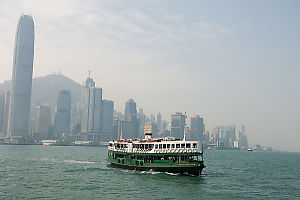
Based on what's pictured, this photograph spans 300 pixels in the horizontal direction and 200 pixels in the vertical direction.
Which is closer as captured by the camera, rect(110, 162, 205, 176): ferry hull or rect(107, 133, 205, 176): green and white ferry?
rect(110, 162, 205, 176): ferry hull

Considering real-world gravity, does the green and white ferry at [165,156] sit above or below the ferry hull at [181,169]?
above

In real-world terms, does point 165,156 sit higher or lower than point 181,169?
higher

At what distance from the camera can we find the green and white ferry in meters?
57.7

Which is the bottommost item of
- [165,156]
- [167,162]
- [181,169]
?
[181,169]

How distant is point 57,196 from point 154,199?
42.1ft

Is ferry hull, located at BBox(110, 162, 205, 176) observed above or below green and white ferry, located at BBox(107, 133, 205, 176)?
below

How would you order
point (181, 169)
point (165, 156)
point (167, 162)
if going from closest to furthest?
point (181, 169)
point (167, 162)
point (165, 156)

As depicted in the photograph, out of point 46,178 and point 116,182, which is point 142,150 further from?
point 46,178

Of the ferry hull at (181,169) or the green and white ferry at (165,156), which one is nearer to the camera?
the ferry hull at (181,169)

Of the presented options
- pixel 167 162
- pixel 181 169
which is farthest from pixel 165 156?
pixel 181 169

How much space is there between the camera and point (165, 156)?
6034cm

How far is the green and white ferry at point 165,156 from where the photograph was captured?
189 feet

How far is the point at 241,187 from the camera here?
177 feet

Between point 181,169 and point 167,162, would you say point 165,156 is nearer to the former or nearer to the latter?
point 167,162
